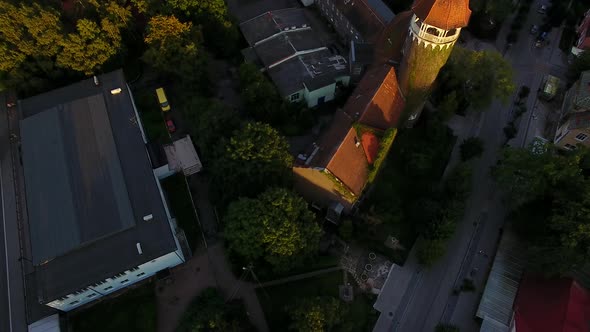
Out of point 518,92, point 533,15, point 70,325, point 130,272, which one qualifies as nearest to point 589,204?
point 518,92

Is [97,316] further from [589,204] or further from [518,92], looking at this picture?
[518,92]

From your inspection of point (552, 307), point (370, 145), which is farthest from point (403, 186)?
point (552, 307)

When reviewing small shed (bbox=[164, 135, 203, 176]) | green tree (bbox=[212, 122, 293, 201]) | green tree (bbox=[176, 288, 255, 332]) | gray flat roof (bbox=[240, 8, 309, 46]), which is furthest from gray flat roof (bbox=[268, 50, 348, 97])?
green tree (bbox=[176, 288, 255, 332])

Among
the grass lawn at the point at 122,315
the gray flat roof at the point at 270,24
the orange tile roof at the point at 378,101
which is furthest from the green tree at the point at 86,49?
the orange tile roof at the point at 378,101

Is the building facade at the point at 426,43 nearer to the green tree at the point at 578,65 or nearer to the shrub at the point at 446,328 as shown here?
the shrub at the point at 446,328

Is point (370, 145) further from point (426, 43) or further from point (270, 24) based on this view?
point (270, 24)
